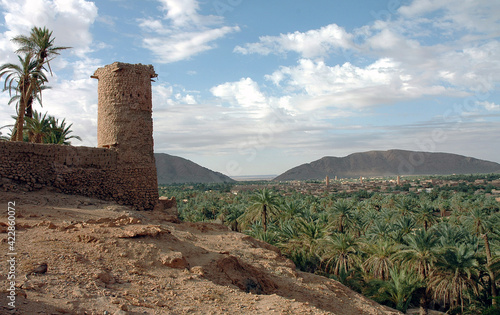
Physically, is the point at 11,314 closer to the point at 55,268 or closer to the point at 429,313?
the point at 55,268

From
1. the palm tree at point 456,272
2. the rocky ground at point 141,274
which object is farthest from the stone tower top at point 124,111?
the palm tree at point 456,272

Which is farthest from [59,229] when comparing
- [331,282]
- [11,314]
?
[331,282]

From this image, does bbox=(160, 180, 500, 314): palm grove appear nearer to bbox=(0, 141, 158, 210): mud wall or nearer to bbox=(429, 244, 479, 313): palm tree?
bbox=(429, 244, 479, 313): palm tree

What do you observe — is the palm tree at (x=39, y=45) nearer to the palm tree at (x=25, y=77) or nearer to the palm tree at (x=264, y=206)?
the palm tree at (x=25, y=77)

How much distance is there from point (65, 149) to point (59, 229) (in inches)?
194

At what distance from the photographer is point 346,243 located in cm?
1830

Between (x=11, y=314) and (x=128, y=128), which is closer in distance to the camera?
(x=11, y=314)

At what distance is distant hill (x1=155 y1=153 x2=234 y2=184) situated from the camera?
5896 inches

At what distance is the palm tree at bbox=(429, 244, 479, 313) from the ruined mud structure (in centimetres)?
1257

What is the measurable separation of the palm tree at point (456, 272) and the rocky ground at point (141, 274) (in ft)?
32.6

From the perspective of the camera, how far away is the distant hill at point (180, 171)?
149750 mm

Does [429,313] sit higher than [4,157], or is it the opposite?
[4,157]

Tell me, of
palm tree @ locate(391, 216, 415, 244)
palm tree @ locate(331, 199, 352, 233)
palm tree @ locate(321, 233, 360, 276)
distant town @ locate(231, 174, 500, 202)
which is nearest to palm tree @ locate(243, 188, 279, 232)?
palm tree @ locate(321, 233, 360, 276)

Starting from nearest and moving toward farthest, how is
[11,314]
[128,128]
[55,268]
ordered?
[11,314] < [55,268] < [128,128]
